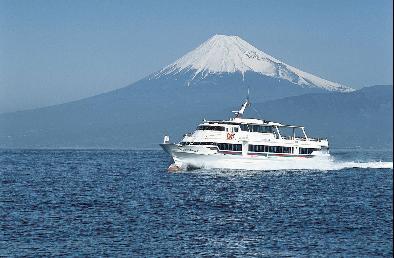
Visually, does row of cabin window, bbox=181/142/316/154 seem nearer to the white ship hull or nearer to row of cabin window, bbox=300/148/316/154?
row of cabin window, bbox=300/148/316/154

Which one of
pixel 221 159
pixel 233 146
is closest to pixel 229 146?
pixel 233 146

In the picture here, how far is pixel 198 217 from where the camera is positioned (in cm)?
6488

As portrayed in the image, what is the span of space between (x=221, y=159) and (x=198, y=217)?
1916 inches

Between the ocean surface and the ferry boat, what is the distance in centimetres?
671

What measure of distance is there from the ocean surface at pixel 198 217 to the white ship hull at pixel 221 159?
635cm

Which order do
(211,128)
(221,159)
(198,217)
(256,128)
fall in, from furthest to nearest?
(256,128)
(211,128)
(221,159)
(198,217)

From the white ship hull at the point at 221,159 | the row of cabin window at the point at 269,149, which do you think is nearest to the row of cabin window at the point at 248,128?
the row of cabin window at the point at 269,149

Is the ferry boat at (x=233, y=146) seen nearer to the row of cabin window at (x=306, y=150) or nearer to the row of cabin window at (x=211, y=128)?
the row of cabin window at (x=211, y=128)

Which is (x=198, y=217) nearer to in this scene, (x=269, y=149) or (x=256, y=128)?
(x=256, y=128)

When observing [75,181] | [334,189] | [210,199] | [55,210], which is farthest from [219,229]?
[75,181]

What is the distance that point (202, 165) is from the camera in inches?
4496

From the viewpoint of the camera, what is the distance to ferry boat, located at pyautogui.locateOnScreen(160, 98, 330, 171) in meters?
113

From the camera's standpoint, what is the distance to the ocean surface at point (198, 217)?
49.7 m

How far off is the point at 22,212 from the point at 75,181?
41657 mm
